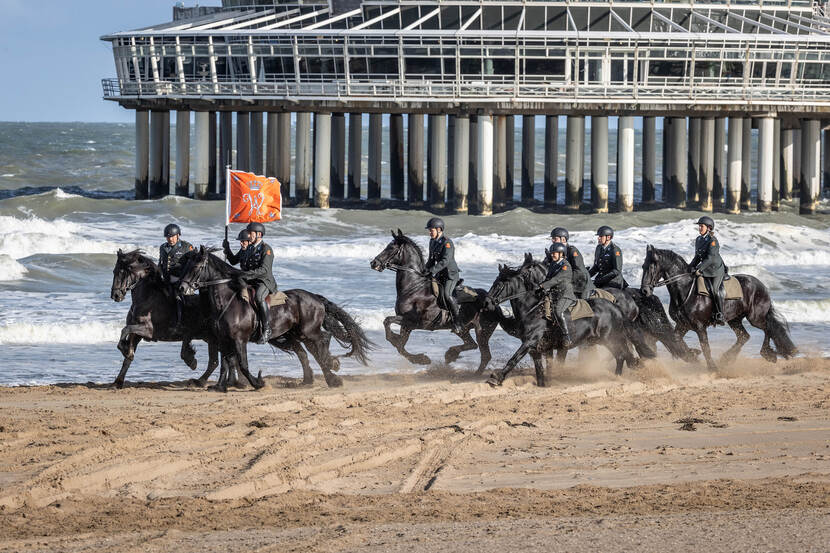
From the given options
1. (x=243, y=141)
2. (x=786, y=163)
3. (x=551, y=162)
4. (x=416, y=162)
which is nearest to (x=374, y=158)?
(x=416, y=162)

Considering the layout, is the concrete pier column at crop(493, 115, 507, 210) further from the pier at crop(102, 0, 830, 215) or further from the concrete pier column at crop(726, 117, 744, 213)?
the concrete pier column at crop(726, 117, 744, 213)

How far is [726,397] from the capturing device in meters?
14.2

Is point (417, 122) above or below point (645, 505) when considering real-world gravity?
above

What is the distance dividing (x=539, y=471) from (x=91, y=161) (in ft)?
254

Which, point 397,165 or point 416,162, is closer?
point 416,162

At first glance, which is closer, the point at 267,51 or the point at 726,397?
the point at 726,397

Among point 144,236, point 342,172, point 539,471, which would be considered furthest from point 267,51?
point 539,471

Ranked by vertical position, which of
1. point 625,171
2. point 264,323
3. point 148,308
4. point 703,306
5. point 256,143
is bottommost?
point 703,306

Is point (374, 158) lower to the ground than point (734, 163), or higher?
higher

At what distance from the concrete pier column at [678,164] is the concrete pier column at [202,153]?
60.4 ft

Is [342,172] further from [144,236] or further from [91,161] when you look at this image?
[91,161]

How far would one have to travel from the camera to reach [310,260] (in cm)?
3400

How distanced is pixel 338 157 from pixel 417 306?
1393 inches

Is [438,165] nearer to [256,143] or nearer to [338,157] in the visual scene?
[338,157]
